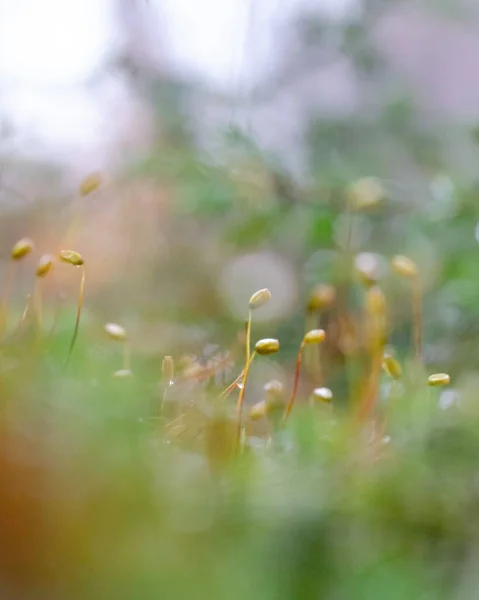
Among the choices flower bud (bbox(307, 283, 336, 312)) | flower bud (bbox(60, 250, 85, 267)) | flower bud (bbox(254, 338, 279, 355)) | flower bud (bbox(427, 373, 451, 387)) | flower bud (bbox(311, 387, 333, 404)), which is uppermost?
flower bud (bbox(60, 250, 85, 267))

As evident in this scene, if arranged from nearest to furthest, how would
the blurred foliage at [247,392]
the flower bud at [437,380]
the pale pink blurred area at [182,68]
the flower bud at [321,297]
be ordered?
the blurred foliage at [247,392]
the flower bud at [437,380]
the flower bud at [321,297]
the pale pink blurred area at [182,68]

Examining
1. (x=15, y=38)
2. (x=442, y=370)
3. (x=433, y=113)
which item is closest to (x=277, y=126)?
(x=433, y=113)

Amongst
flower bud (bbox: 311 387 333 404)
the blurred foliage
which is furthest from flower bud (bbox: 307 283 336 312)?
flower bud (bbox: 311 387 333 404)

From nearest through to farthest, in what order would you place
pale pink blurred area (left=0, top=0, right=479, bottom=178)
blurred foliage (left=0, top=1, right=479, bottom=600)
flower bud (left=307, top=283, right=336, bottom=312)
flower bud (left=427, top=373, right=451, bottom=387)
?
blurred foliage (left=0, top=1, right=479, bottom=600) < flower bud (left=427, top=373, right=451, bottom=387) < flower bud (left=307, top=283, right=336, bottom=312) < pale pink blurred area (left=0, top=0, right=479, bottom=178)

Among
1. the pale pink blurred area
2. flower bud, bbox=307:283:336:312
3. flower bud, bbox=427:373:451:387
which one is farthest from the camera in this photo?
the pale pink blurred area

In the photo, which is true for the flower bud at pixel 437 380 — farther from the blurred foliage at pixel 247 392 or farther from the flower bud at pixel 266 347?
the flower bud at pixel 266 347

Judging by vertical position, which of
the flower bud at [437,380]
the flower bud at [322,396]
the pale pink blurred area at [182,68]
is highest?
the pale pink blurred area at [182,68]

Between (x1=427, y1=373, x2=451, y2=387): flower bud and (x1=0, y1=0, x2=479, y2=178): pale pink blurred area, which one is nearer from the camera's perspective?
(x1=427, y1=373, x2=451, y2=387): flower bud

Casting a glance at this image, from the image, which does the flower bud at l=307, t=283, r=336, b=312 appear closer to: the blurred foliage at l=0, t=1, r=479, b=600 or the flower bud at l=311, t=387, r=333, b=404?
the blurred foliage at l=0, t=1, r=479, b=600

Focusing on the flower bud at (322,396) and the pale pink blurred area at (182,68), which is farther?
the pale pink blurred area at (182,68)

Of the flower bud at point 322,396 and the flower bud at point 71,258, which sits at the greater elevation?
the flower bud at point 71,258

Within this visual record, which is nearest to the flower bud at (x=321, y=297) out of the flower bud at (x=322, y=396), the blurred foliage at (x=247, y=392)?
the blurred foliage at (x=247, y=392)
